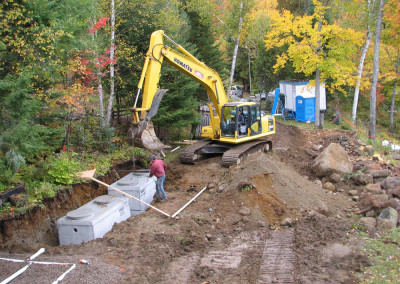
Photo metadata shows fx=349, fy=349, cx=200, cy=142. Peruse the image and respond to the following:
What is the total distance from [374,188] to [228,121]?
5603 millimetres

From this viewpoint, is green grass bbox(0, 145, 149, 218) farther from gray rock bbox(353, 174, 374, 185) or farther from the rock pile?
gray rock bbox(353, 174, 374, 185)

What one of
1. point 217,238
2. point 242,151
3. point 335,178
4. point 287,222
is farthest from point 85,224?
point 335,178

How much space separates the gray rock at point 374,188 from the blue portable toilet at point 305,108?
12.3 meters

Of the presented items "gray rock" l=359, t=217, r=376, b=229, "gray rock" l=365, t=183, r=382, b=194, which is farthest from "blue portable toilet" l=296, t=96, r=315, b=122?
"gray rock" l=359, t=217, r=376, b=229

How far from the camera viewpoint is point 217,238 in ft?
26.6

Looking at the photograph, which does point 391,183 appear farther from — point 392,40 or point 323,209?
point 392,40

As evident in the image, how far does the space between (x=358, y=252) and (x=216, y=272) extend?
9.27 feet

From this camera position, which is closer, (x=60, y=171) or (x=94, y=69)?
(x=60, y=171)

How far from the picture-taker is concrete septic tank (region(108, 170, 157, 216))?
1002 centimetres

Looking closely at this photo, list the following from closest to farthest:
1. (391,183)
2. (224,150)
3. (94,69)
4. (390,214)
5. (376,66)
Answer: (390,214) < (391,183) < (94,69) < (224,150) < (376,66)

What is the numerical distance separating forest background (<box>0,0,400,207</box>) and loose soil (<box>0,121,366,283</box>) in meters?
1.52

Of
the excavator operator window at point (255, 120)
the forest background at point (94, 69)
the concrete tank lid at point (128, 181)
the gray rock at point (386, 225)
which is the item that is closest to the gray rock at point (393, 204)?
the gray rock at point (386, 225)

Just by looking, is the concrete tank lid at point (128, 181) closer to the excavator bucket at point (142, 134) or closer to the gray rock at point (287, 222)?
the excavator bucket at point (142, 134)

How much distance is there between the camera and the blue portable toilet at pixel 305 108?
23266mm
